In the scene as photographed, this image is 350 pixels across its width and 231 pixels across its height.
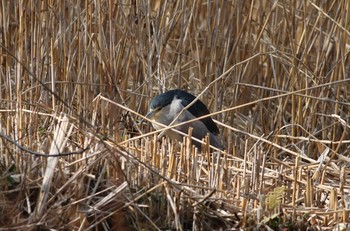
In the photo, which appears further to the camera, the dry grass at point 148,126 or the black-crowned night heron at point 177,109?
the black-crowned night heron at point 177,109

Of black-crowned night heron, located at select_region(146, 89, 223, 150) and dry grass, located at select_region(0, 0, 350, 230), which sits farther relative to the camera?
black-crowned night heron, located at select_region(146, 89, 223, 150)

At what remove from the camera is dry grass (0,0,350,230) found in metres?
3.63

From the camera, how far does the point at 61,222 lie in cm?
347

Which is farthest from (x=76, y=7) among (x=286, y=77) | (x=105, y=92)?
(x=286, y=77)

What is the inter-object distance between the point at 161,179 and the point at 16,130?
0.92 meters

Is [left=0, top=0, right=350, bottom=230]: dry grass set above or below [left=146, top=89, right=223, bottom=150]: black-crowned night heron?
above

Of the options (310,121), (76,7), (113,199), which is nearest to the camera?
(113,199)

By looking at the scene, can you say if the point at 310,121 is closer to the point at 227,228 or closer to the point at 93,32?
the point at 93,32

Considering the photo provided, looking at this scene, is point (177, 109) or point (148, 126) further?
point (148, 126)

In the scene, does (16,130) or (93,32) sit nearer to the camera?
(16,130)

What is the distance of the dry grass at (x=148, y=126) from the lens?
11.9 ft

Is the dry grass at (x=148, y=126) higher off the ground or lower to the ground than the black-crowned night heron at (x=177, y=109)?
higher

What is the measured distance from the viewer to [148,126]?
6.15 meters

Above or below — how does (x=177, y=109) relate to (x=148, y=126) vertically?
above
